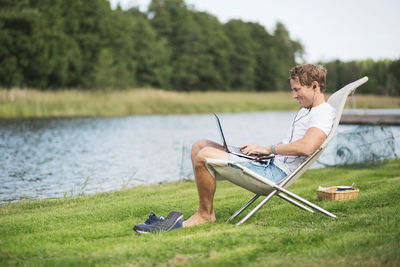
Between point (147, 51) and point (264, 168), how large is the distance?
45408mm

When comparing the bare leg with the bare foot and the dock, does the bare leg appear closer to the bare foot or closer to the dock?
the bare foot

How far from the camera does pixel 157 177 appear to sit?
352 inches

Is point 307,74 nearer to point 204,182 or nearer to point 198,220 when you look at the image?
point 204,182

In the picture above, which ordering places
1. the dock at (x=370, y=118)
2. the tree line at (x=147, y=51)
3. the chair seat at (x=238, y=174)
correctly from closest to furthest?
the chair seat at (x=238, y=174) → the dock at (x=370, y=118) → the tree line at (x=147, y=51)

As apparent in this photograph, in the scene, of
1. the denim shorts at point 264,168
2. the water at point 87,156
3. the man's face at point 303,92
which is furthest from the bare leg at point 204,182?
the water at point 87,156

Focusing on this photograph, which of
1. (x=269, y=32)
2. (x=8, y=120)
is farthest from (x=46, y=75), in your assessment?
(x=269, y=32)

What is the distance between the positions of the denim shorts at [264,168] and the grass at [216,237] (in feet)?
1.32

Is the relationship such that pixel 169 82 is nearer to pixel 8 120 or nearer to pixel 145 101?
pixel 145 101

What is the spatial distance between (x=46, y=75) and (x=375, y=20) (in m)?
25.0

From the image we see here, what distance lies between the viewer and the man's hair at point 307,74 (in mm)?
3816

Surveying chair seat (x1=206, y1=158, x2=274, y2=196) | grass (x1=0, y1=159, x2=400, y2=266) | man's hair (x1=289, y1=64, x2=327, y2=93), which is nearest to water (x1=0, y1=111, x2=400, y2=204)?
grass (x1=0, y1=159, x2=400, y2=266)

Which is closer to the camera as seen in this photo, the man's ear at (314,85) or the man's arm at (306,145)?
the man's arm at (306,145)

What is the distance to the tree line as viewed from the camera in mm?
31453

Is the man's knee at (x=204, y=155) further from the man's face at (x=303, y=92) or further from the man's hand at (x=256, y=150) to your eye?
the man's face at (x=303, y=92)
